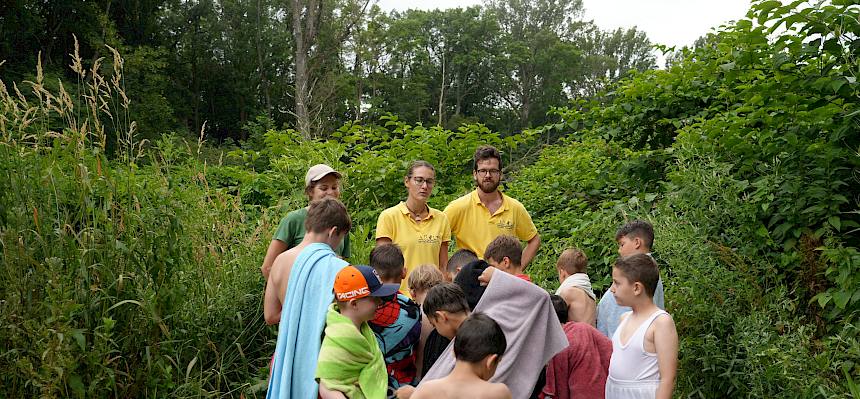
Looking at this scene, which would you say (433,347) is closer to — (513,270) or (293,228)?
(513,270)

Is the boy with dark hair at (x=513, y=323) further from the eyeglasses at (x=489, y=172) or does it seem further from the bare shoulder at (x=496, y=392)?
the eyeglasses at (x=489, y=172)

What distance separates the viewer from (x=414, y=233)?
16.1 feet

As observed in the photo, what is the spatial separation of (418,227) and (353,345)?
Answer: 1.83 metres

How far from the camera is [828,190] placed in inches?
207


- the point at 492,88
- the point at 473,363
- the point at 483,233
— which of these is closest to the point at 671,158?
the point at 483,233

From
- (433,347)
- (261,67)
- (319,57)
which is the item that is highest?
(261,67)

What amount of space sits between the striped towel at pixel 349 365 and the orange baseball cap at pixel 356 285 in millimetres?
116

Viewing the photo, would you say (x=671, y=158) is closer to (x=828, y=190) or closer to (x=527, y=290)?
(x=828, y=190)

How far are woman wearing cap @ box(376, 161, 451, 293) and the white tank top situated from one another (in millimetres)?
1507

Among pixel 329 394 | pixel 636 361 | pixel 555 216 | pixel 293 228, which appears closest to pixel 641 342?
pixel 636 361

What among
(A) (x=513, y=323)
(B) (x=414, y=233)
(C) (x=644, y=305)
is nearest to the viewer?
(A) (x=513, y=323)

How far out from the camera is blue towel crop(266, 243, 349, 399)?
11.2 feet

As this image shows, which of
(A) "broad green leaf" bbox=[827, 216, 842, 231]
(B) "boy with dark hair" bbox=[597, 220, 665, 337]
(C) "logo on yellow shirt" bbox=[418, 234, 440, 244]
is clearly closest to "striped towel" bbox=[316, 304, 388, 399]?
(C) "logo on yellow shirt" bbox=[418, 234, 440, 244]

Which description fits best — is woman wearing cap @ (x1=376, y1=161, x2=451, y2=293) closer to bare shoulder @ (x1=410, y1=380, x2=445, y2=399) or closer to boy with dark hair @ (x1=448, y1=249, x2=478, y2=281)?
boy with dark hair @ (x1=448, y1=249, x2=478, y2=281)
